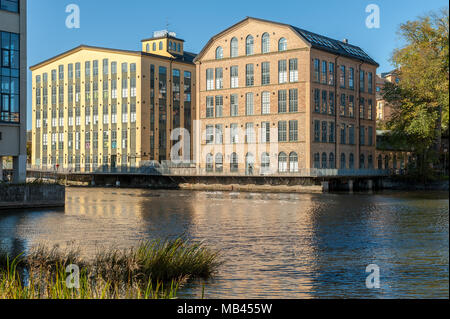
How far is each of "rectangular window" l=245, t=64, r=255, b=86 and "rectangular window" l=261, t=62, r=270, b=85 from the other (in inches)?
66.3

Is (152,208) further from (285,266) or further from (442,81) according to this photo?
(442,81)

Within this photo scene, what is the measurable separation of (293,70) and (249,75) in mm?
7537

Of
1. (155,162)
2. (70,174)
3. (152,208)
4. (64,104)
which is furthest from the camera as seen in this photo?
(64,104)

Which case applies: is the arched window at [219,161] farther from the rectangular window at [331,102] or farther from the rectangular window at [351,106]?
the rectangular window at [351,106]

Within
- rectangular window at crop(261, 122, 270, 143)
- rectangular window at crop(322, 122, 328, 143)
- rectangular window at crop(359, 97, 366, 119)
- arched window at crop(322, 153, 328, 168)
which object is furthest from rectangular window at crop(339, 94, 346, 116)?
rectangular window at crop(261, 122, 270, 143)

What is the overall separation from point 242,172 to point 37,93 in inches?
2164

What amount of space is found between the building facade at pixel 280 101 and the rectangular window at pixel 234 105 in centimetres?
15

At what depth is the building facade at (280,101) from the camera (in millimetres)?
82250

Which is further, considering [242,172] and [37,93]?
[37,93]

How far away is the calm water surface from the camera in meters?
16.5

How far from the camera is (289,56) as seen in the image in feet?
272

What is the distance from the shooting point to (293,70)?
272ft

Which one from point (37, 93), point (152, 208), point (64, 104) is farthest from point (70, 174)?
point (152, 208)

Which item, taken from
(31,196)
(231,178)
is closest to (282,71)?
(231,178)
